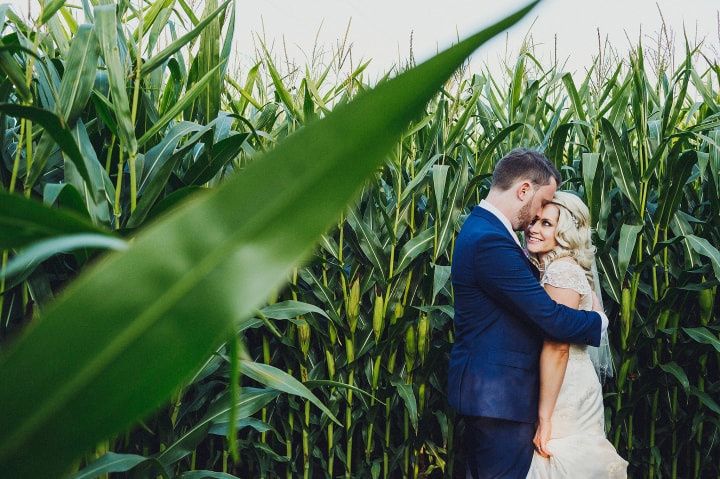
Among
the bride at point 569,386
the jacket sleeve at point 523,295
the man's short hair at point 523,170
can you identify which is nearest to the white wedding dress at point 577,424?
the bride at point 569,386

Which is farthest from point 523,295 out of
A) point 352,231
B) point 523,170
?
point 352,231

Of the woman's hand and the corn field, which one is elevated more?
the corn field

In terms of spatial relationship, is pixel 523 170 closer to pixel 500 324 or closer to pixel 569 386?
pixel 500 324

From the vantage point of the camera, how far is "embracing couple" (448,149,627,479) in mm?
1448

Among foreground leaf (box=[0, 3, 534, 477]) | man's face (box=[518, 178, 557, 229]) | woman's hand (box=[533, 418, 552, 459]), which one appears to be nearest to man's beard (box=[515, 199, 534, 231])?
man's face (box=[518, 178, 557, 229])

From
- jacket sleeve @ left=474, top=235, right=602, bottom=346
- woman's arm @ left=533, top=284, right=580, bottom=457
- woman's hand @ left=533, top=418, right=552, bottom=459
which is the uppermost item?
jacket sleeve @ left=474, top=235, right=602, bottom=346

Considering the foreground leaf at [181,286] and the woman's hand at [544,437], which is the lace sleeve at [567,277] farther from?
the foreground leaf at [181,286]

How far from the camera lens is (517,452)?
1490 millimetres

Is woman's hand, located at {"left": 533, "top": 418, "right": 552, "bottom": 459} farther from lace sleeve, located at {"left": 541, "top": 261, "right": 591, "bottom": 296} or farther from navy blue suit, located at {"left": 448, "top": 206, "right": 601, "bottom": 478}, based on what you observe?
lace sleeve, located at {"left": 541, "top": 261, "right": 591, "bottom": 296}

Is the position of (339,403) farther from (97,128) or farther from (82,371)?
(82,371)

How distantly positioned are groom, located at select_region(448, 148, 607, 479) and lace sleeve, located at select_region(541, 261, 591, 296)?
0.28 ft

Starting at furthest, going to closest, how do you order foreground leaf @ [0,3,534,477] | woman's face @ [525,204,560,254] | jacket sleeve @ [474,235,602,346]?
woman's face @ [525,204,560,254] → jacket sleeve @ [474,235,602,346] → foreground leaf @ [0,3,534,477]

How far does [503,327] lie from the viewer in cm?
151

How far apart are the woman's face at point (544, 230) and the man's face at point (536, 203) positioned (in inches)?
0.7
